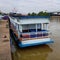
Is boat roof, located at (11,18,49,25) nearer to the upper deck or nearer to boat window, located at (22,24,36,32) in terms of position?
the upper deck

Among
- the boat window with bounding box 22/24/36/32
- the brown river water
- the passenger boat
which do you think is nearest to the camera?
the brown river water

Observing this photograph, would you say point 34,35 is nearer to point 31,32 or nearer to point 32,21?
point 31,32

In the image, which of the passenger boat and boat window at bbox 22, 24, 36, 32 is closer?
the passenger boat

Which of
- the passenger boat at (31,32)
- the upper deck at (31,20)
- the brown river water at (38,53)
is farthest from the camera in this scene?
the upper deck at (31,20)

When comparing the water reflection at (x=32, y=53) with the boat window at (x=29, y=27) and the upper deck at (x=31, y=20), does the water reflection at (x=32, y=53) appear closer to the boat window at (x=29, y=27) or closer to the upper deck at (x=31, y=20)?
the boat window at (x=29, y=27)

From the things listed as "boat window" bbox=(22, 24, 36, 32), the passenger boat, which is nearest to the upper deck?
the passenger boat

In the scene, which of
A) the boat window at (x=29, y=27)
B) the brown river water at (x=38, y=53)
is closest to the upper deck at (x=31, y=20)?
the boat window at (x=29, y=27)

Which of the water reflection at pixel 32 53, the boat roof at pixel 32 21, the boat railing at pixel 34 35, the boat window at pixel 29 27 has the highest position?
the boat roof at pixel 32 21

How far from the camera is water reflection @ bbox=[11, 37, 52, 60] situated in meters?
9.66

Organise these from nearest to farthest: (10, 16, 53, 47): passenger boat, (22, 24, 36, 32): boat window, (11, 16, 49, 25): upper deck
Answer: (10, 16, 53, 47): passenger boat
(11, 16, 49, 25): upper deck
(22, 24, 36, 32): boat window

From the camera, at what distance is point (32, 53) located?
10258 millimetres

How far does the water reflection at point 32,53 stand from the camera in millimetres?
9664

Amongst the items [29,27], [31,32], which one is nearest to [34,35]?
[31,32]

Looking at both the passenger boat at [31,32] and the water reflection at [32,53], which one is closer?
the water reflection at [32,53]
